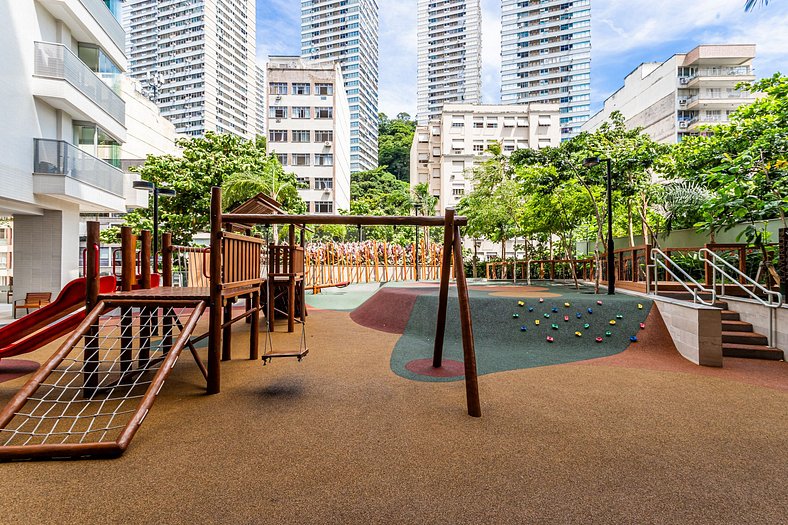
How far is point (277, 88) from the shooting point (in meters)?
47.2

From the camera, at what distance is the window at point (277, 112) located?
1848 inches

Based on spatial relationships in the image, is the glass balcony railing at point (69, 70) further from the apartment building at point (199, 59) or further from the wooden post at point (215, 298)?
the apartment building at point (199, 59)

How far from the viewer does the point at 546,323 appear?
796cm

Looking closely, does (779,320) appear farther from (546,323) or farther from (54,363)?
(54,363)

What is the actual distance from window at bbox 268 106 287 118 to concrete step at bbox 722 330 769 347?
48343 millimetres

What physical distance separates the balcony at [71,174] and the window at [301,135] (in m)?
33.7

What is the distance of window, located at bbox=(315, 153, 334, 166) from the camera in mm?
47781

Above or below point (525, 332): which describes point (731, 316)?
above

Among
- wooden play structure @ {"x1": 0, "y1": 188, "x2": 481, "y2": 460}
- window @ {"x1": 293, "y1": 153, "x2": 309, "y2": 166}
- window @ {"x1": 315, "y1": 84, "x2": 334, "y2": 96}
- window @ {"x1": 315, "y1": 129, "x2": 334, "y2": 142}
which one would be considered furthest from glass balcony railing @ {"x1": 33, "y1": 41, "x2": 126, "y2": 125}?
window @ {"x1": 315, "y1": 84, "x2": 334, "y2": 96}

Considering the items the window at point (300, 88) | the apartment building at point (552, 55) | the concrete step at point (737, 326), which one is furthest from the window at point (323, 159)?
the apartment building at point (552, 55)

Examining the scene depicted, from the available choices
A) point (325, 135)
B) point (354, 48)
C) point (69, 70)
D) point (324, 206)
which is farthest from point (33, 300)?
point (354, 48)

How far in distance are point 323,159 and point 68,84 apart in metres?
35.3

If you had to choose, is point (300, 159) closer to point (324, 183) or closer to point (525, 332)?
point (324, 183)

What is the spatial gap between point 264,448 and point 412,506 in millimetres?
1422
